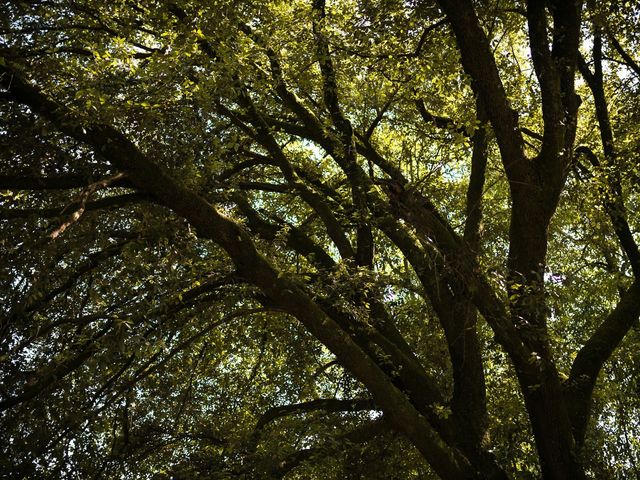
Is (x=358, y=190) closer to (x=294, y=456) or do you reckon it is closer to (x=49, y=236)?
(x=294, y=456)

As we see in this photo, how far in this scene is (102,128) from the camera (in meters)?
5.02

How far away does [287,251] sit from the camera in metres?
10.2

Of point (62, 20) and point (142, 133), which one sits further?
point (62, 20)

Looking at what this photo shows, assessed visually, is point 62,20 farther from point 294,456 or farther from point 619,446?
point 619,446

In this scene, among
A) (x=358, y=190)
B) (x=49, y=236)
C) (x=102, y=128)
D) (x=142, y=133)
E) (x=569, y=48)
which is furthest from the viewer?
(x=358, y=190)

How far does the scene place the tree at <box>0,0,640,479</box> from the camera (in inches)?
215

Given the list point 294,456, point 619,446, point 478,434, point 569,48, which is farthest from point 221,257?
point 619,446

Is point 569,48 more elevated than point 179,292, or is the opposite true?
point 569,48

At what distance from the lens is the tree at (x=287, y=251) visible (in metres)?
5.47

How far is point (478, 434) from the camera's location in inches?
288

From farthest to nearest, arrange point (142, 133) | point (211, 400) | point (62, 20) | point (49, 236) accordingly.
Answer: point (211, 400) → point (62, 20) → point (142, 133) → point (49, 236)

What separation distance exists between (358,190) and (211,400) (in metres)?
4.14

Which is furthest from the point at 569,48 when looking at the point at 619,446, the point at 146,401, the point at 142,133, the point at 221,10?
the point at 146,401

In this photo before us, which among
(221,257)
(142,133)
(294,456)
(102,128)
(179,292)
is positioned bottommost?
(294,456)
